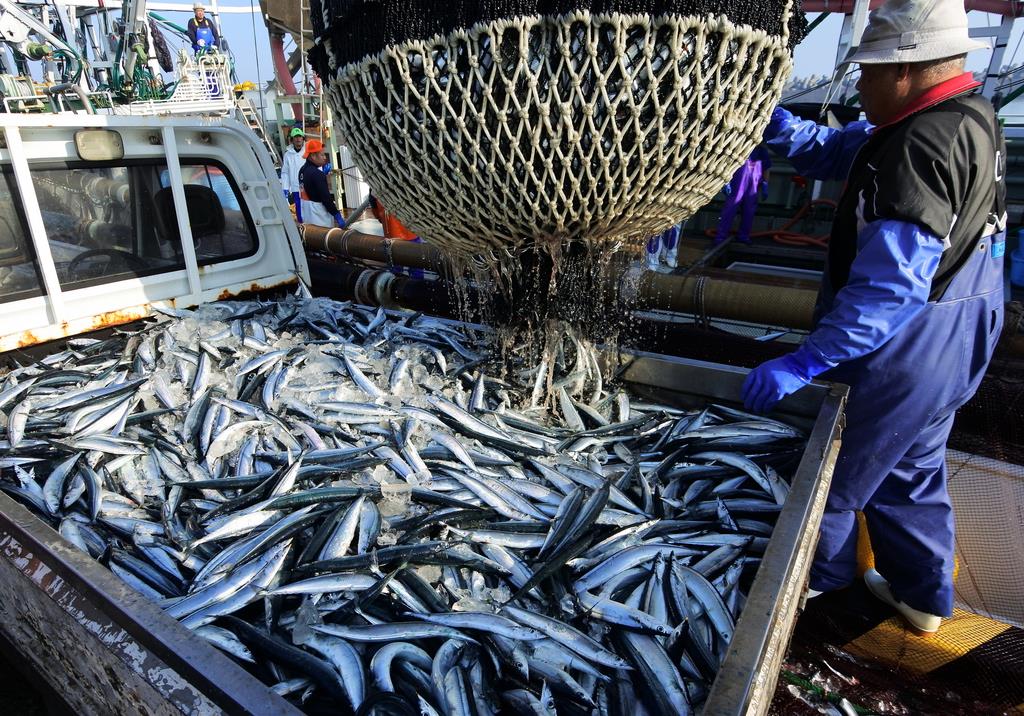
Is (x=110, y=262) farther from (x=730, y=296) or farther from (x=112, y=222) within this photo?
(x=730, y=296)

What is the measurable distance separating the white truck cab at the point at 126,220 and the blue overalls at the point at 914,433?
3.78 meters

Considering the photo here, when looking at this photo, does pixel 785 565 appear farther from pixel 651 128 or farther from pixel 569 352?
pixel 569 352

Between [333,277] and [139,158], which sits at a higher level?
[139,158]

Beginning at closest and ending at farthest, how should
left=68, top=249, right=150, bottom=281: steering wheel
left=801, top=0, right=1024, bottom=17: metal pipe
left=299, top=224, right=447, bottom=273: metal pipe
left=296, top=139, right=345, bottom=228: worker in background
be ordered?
left=68, top=249, right=150, bottom=281: steering wheel
left=299, top=224, right=447, bottom=273: metal pipe
left=801, top=0, right=1024, bottom=17: metal pipe
left=296, top=139, right=345, bottom=228: worker in background

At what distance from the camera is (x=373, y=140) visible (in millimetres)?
1820

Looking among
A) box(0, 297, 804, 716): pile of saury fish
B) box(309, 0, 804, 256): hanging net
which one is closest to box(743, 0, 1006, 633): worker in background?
box(0, 297, 804, 716): pile of saury fish

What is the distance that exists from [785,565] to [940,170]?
1.55 meters

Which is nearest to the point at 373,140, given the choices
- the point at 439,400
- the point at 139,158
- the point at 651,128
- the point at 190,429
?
the point at 651,128

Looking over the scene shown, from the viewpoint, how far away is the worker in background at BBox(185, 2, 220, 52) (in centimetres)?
1761

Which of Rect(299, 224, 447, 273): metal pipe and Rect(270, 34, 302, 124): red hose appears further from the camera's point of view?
Rect(270, 34, 302, 124): red hose

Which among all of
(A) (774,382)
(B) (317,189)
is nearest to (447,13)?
(A) (774,382)

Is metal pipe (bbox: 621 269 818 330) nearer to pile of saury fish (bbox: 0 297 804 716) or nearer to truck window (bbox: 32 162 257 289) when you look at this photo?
pile of saury fish (bbox: 0 297 804 716)

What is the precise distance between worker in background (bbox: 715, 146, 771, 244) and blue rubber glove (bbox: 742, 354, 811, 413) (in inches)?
218

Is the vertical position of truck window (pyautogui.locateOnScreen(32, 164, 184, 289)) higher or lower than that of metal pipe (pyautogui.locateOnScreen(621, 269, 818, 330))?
higher
